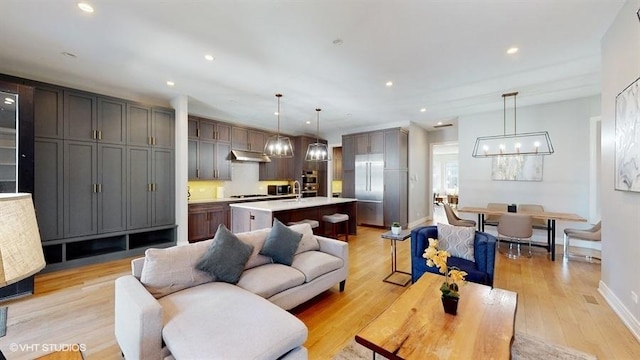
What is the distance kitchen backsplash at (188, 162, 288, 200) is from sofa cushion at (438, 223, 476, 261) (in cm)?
504

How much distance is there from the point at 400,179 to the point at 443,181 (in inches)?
304

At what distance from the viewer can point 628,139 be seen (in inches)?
92.1

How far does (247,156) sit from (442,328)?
227 inches

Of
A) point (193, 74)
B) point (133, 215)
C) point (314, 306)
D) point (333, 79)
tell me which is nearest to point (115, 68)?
point (193, 74)

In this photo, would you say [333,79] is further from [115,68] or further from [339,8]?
[115,68]

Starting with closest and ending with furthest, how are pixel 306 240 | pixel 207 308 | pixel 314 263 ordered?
pixel 207 308
pixel 314 263
pixel 306 240

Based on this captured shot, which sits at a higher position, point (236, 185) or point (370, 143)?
point (370, 143)

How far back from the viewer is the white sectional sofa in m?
1.48

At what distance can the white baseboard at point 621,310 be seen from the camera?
226 centimetres

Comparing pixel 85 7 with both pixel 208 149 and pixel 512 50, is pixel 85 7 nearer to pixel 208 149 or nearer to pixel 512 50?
pixel 208 149

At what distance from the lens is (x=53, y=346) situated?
2102mm
